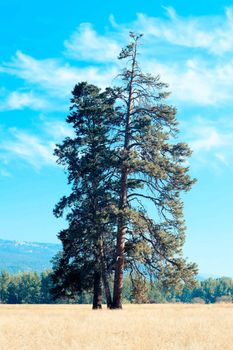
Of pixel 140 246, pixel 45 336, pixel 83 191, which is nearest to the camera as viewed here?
pixel 45 336

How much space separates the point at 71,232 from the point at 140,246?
394 cm

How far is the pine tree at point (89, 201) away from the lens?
2919 centimetres

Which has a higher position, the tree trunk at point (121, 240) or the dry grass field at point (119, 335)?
the tree trunk at point (121, 240)

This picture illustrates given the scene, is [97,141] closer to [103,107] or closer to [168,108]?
[103,107]

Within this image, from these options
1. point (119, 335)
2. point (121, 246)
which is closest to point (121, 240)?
point (121, 246)

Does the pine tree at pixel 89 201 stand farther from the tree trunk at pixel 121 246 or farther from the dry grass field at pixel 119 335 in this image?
the dry grass field at pixel 119 335

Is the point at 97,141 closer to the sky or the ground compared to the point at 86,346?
closer to the sky

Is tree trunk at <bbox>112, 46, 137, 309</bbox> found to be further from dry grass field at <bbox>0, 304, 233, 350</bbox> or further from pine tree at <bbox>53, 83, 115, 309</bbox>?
dry grass field at <bbox>0, 304, 233, 350</bbox>

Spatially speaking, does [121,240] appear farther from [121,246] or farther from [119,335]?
[119,335]

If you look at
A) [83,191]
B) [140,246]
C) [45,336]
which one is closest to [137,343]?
[45,336]

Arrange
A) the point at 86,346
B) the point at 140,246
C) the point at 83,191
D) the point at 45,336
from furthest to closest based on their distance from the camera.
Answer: the point at 83,191, the point at 140,246, the point at 45,336, the point at 86,346

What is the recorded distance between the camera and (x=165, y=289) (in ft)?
95.5

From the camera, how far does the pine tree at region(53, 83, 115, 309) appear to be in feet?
95.8

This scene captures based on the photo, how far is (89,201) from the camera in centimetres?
3044
